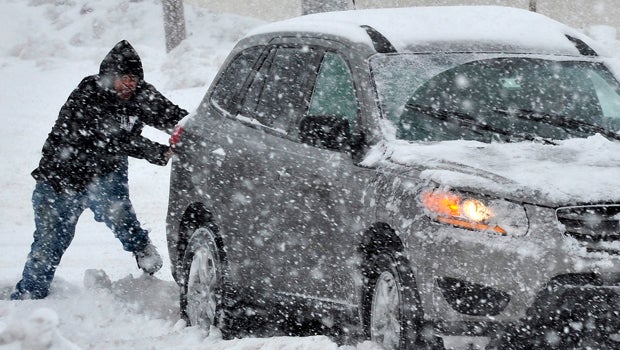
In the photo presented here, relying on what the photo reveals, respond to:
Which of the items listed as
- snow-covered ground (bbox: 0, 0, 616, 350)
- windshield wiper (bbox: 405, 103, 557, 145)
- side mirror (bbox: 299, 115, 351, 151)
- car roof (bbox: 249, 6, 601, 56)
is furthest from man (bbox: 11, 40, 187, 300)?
windshield wiper (bbox: 405, 103, 557, 145)

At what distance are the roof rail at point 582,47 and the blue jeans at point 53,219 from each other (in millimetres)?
3395

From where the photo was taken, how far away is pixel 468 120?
210 inches

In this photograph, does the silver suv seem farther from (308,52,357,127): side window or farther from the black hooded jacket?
the black hooded jacket

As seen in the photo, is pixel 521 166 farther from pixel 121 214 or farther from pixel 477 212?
pixel 121 214

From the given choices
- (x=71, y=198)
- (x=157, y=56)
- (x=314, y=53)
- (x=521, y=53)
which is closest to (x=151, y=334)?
(x=71, y=198)

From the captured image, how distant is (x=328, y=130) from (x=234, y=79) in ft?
6.09

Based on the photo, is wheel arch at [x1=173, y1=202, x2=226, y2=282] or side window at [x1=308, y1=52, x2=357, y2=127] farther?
wheel arch at [x1=173, y1=202, x2=226, y2=282]

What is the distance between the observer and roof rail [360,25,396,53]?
5648 mm

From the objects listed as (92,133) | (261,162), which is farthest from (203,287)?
(92,133)

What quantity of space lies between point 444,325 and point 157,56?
18.5 meters

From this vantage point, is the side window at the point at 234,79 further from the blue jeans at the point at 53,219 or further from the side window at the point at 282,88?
the blue jeans at the point at 53,219

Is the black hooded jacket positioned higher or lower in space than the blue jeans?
higher

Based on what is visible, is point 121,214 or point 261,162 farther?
point 121,214

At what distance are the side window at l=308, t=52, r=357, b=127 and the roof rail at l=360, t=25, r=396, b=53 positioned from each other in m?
0.19
